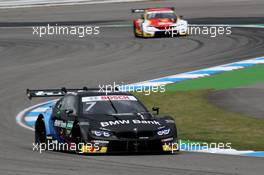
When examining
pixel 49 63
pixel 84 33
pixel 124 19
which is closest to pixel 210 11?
pixel 124 19

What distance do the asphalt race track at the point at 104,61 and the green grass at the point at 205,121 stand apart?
2096 millimetres

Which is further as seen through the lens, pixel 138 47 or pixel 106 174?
pixel 138 47

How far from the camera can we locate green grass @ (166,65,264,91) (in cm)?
2406

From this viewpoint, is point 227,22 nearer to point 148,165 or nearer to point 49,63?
point 49,63

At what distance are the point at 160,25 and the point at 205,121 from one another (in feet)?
59.8

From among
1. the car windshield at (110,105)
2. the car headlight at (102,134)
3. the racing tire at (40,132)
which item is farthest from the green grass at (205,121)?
the racing tire at (40,132)

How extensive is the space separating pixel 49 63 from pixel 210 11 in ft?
61.1

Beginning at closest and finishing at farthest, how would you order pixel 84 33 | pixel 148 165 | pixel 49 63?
pixel 148 165
pixel 49 63
pixel 84 33

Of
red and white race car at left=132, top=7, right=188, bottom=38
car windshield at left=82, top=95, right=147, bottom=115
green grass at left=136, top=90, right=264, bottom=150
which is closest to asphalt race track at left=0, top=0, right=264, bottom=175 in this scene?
red and white race car at left=132, top=7, right=188, bottom=38

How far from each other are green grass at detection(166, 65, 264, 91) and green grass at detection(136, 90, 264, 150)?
3.43ft

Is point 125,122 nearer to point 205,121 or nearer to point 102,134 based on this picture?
point 102,134

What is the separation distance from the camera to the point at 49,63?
30.3 m

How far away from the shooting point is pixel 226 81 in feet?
82.0

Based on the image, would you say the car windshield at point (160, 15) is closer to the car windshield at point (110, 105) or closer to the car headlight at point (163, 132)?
the car windshield at point (110, 105)
